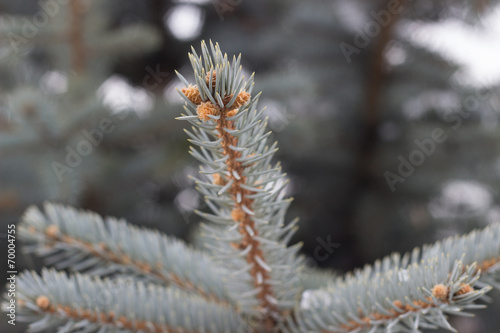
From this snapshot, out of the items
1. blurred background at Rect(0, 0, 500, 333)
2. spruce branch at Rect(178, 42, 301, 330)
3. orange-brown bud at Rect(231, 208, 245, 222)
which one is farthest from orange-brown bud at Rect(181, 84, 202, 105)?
blurred background at Rect(0, 0, 500, 333)

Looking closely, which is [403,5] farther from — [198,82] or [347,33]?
[198,82]

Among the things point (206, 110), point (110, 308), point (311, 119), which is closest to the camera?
point (206, 110)

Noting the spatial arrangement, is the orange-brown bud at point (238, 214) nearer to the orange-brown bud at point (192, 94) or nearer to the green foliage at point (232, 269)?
the green foliage at point (232, 269)

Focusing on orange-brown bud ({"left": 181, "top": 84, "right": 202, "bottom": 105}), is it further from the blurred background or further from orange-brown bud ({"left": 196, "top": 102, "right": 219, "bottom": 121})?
the blurred background

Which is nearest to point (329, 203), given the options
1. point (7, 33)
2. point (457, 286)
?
point (7, 33)

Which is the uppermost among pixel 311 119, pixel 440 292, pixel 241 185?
pixel 311 119

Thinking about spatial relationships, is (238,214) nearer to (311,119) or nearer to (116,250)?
(116,250)

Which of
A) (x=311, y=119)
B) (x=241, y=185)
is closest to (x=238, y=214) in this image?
(x=241, y=185)
